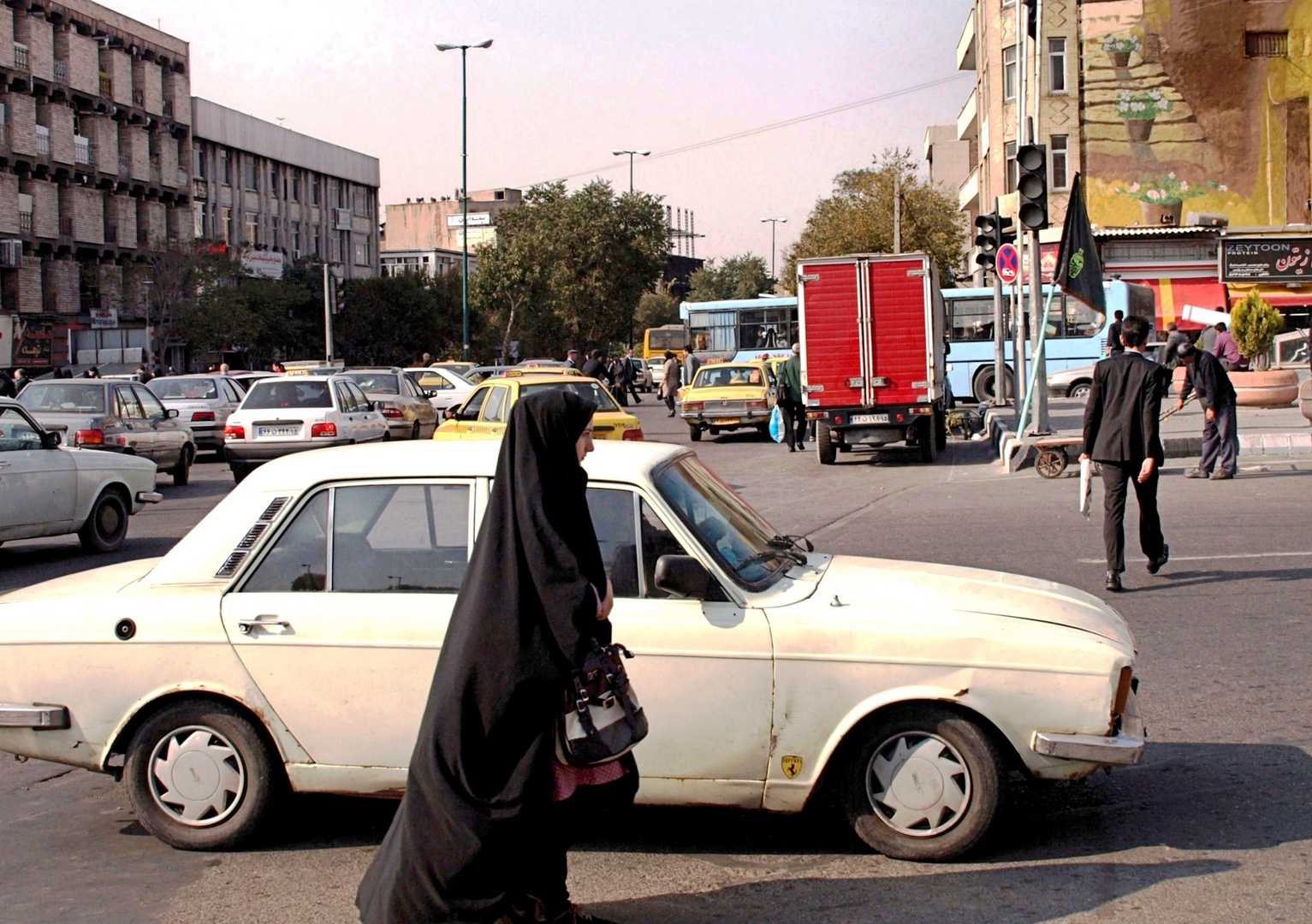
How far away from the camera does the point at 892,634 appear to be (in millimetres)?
4418

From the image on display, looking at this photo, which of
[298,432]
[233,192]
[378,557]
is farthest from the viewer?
[233,192]

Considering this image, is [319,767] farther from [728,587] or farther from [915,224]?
[915,224]

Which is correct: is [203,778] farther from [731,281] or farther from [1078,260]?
[731,281]

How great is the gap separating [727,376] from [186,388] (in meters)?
10.7

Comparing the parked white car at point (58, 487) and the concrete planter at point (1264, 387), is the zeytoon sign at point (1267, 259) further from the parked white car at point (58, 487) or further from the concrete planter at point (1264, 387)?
the parked white car at point (58, 487)

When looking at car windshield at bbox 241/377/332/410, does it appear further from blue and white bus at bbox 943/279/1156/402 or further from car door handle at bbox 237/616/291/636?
blue and white bus at bbox 943/279/1156/402

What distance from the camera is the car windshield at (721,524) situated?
4.61 metres

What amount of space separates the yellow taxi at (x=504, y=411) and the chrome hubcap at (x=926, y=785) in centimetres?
1153

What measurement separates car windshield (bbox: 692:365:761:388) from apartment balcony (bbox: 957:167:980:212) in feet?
92.0

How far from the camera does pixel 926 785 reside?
14.5 feet

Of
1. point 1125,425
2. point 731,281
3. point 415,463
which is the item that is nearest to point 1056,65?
point 1125,425

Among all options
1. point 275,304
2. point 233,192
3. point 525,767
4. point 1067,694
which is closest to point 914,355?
point 1067,694

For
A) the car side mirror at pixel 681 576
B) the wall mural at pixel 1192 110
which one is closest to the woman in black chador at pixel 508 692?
the car side mirror at pixel 681 576

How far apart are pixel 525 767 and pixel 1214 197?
43.8 metres
